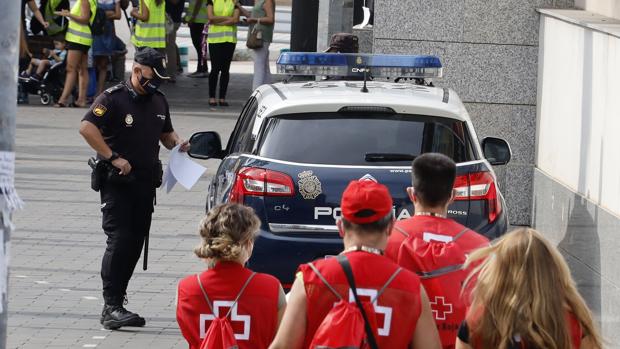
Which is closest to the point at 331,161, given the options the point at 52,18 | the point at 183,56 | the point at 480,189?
the point at 480,189

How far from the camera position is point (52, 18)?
70.9 ft

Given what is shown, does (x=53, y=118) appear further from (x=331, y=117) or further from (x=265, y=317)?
(x=265, y=317)

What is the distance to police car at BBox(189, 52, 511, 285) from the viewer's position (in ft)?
24.5

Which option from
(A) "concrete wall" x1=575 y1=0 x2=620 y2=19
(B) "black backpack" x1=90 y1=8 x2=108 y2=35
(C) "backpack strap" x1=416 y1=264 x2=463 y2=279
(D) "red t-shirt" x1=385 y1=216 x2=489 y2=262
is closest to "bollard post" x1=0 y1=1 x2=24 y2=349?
(D) "red t-shirt" x1=385 y1=216 x2=489 y2=262

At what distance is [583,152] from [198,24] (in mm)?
15839

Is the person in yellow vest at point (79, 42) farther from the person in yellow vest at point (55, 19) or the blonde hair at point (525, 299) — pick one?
the blonde hair at point (525, 299)

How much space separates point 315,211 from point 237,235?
2.47m

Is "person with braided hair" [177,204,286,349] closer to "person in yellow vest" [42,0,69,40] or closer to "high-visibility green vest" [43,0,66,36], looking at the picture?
"person in yellow vest" [42,0,69,40]

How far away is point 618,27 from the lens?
366 inches

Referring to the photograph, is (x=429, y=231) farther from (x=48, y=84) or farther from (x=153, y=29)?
(x=153, y=29)

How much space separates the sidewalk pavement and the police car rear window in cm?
143

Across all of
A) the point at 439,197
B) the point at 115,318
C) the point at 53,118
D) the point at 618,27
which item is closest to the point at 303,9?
the point at 53,118

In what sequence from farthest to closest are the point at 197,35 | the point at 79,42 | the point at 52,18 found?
the point at 197,35, the point at 52,18, the point at 79,42

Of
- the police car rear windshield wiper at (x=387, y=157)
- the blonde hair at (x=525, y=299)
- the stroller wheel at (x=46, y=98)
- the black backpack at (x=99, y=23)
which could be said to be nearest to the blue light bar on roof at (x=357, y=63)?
the police car rear windshield wiper at (x=387, y=157)
